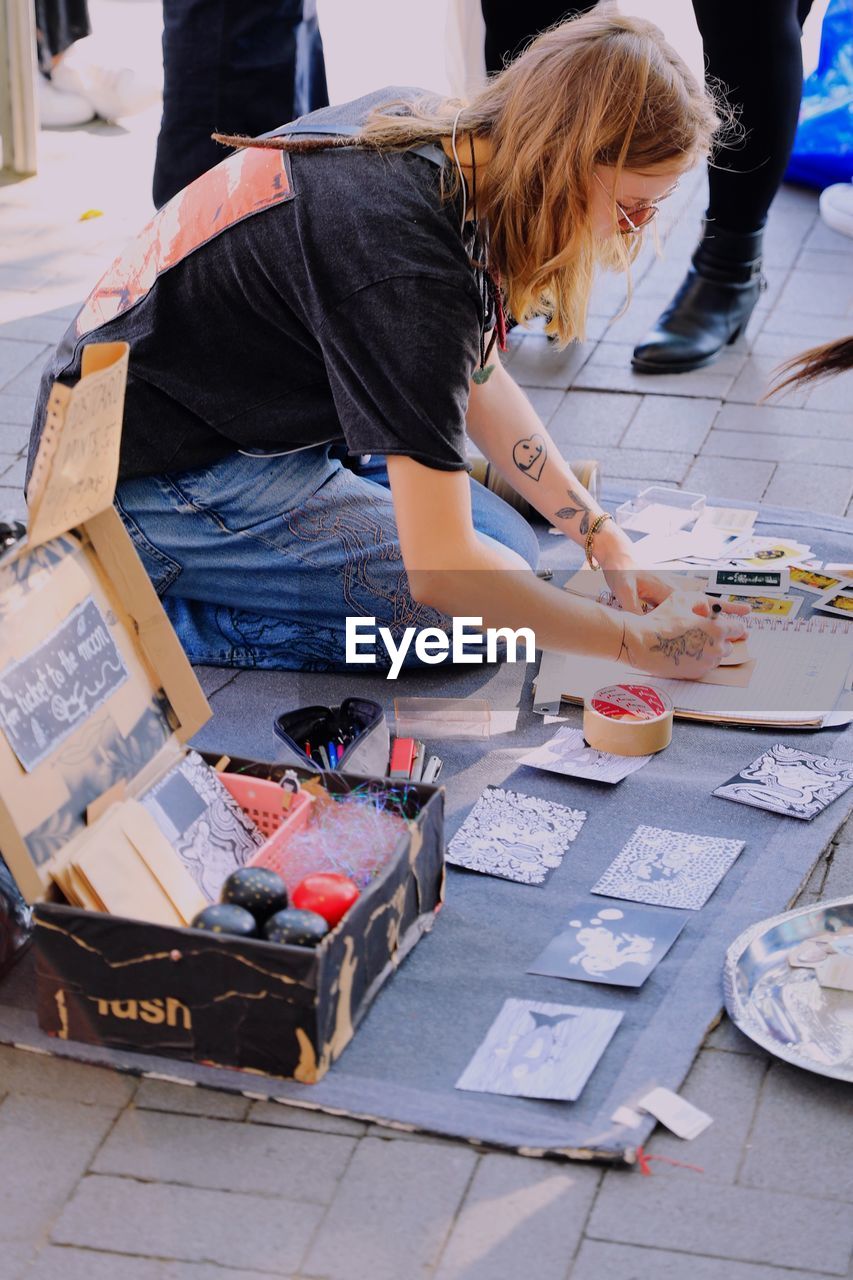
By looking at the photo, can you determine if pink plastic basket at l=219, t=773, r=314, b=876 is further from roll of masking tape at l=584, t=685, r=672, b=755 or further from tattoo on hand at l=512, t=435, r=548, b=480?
tattoo on hand at l=512, t=435, r=548, b=480

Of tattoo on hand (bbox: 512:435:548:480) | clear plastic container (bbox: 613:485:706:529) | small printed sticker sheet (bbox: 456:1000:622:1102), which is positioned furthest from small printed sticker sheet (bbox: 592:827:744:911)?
clear plastic container (bbox: 613:485:706:529)

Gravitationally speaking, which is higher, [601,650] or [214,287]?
[214,287]

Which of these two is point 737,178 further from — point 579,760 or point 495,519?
point 579,760

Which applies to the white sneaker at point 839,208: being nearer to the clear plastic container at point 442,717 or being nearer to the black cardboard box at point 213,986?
the clear plastic container at point 442,717

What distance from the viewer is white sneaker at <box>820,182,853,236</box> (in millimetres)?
4570

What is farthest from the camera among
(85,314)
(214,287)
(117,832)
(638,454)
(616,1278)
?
(638,454)

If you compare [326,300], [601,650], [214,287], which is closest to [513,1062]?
[601,650]

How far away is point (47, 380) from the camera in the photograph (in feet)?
8.64

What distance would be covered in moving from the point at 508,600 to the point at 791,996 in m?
0.71

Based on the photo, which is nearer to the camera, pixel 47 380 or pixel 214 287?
pixel 214 287

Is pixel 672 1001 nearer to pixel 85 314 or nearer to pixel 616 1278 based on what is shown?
pixel 616 1278

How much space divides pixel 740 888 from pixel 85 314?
1.33 m

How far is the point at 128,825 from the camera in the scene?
78.1 inches

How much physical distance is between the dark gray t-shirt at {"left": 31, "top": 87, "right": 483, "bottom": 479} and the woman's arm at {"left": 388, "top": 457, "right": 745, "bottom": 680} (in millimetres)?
52
